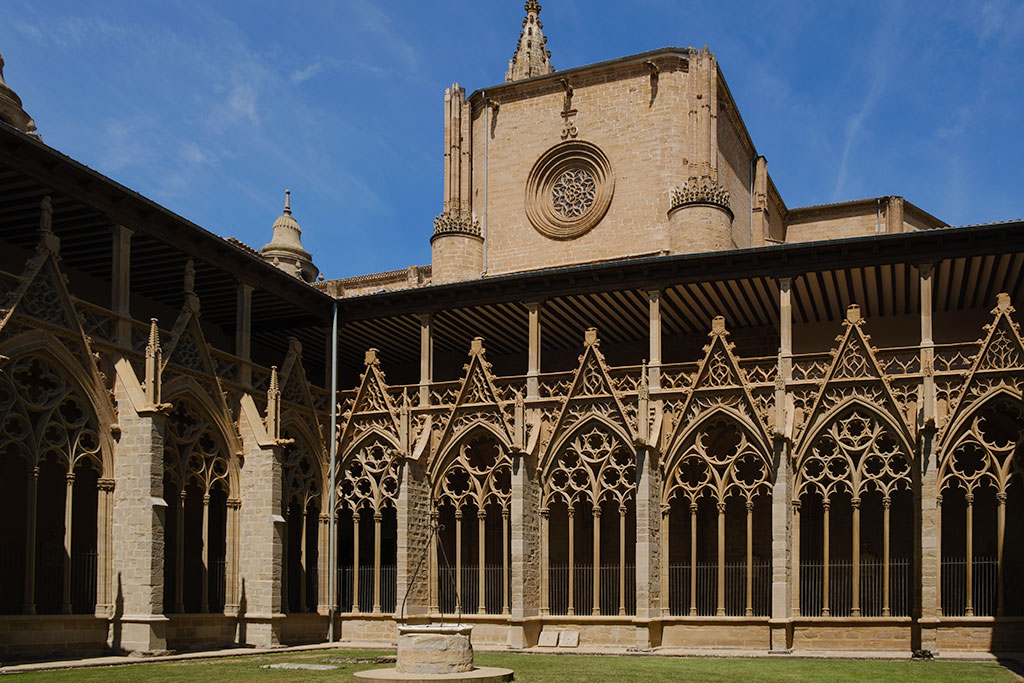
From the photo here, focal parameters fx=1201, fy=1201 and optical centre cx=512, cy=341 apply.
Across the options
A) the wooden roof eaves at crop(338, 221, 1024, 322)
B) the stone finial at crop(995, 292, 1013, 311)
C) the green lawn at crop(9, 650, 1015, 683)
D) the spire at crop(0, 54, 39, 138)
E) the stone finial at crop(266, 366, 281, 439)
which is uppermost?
the spire at crop(0, 54, 39, 138)

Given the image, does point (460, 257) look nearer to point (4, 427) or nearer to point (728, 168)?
point (728, 168)

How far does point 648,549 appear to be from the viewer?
24500mm

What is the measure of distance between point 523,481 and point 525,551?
4.88 ft

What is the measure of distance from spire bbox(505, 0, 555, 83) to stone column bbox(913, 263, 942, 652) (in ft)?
69.7

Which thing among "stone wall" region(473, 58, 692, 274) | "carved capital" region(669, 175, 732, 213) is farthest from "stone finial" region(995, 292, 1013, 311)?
"stone wall" region(473, 58, 692, 274)

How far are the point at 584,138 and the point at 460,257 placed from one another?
197 inches

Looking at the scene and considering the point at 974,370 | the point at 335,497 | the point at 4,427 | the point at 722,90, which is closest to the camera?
the point at 4,427

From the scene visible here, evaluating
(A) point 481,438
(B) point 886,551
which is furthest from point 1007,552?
(A) point 481,438

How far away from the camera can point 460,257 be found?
116ft

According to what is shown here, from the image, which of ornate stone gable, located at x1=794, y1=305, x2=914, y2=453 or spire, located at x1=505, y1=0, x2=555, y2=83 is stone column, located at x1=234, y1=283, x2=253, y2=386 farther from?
spire, located at x1=505, y1=0, x2=555, y2=83

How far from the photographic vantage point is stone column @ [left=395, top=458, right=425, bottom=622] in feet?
87.3

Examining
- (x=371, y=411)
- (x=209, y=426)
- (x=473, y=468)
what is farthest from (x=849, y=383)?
(x=209, y=426)

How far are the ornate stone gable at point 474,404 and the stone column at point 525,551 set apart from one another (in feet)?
4.30

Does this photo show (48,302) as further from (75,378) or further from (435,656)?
(435,656)
